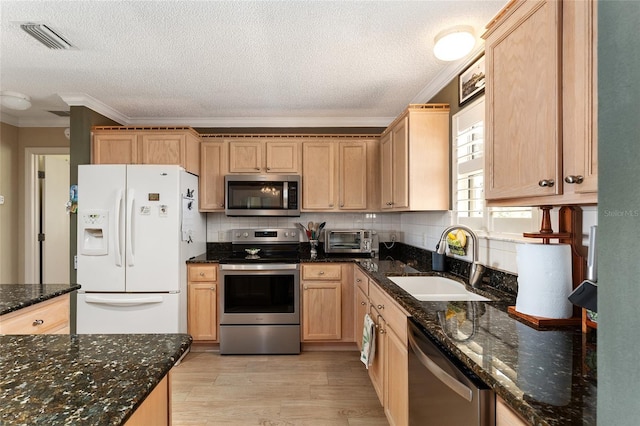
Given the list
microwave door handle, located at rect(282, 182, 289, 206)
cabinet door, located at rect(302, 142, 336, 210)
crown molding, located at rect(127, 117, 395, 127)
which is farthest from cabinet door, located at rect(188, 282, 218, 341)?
crown molding, located at rect(127, 117, 395, 127)

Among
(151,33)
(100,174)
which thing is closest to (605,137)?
(151,33)

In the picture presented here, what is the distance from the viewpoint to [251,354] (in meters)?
3.15

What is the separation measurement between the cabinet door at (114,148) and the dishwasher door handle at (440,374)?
3.09 m

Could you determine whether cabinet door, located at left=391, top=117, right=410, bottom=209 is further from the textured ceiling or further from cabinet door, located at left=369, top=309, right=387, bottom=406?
cabinet door, located at left=369, top=309, right=387, bottom=406

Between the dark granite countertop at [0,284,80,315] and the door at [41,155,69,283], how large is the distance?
9.07ft

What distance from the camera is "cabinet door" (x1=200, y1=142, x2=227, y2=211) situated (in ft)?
11.5

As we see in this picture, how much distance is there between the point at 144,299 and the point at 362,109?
9.05 ft

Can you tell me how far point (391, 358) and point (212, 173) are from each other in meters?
2.59

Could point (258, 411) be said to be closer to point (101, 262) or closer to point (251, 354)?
point (251, 354)

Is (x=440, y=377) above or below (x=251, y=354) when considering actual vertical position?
above

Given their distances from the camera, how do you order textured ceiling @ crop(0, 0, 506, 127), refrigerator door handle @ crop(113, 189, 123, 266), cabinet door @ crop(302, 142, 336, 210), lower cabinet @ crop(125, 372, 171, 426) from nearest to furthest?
lower cabinet @ crop(125, 372, 171, 426) → textured ceiling @ crop(0, 0, 506, 127) → refrigerator door handle @ crop(113, 189, 123, 266) → cabinet door @ crop(302, 142, 336, 210)

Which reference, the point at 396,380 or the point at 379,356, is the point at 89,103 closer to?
the point at 379,356

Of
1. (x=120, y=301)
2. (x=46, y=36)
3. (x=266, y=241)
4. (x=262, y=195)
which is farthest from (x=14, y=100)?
(x=266, y=241)

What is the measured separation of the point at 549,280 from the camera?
1.24 m
